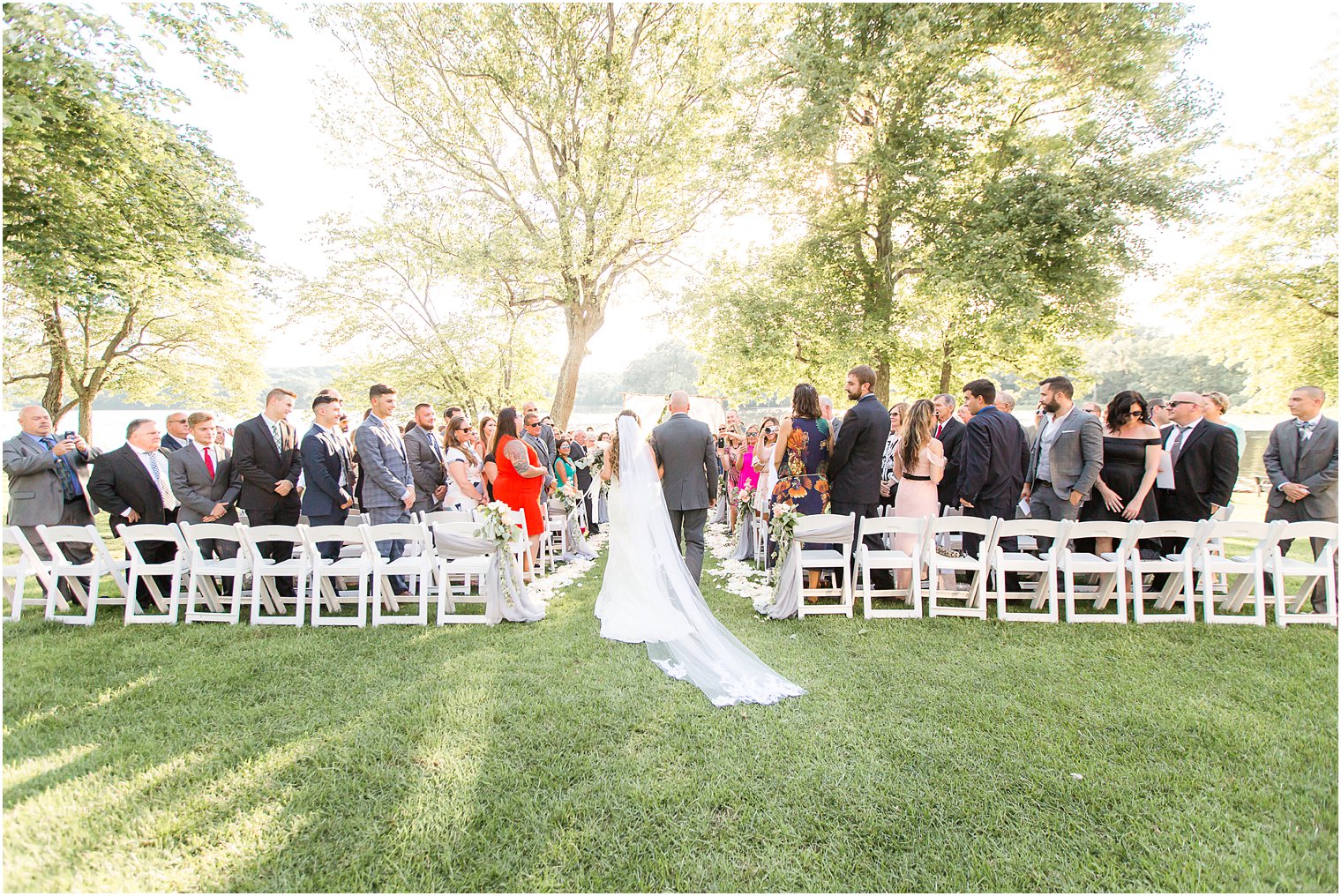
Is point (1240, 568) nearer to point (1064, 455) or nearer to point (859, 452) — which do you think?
point (1064, 455)

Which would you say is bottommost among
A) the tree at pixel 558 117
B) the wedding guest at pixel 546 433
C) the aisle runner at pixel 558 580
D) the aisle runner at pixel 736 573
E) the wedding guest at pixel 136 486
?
the aisle runner at pixel 736 573

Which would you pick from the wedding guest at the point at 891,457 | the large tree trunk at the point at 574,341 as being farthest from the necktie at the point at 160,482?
the large tree trunk at the point at 574,341

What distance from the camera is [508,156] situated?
15.8 metres

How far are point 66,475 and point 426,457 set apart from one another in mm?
3370

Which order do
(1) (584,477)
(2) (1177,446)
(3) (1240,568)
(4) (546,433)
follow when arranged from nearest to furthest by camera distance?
(3) (1240,568), (2) (1177,446), (4) (546,433), (1) (584,477)

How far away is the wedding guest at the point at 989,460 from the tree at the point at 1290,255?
39.0ft

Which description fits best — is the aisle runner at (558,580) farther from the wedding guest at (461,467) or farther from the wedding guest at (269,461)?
A: the wedding guest at (269,461)

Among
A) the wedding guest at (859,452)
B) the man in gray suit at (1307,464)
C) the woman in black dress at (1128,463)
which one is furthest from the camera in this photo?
the woman in black dress at (1128,463)

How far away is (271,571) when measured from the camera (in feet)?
17.0

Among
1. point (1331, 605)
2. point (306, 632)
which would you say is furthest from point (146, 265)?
point (1331, 605)

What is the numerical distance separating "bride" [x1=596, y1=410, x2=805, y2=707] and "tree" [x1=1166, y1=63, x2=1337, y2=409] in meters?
15.3

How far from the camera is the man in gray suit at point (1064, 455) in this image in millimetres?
5730

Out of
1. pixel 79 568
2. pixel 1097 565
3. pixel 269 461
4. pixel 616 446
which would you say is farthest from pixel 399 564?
pixel 1097 565

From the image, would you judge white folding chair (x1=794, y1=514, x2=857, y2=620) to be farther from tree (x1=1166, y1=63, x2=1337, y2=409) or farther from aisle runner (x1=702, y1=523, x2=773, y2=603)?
tree (x1=1166, y1=63, x2=1337, y2=409)
